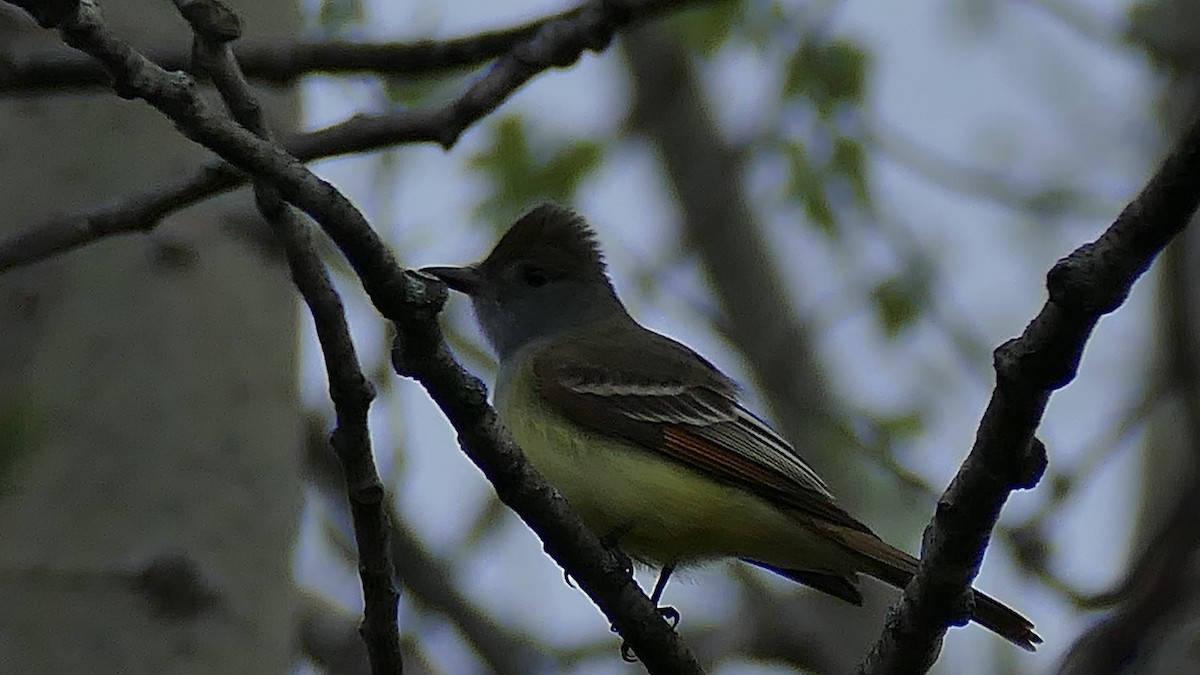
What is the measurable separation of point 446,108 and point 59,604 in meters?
1.36

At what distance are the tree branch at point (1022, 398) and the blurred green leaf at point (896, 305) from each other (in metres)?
4.29

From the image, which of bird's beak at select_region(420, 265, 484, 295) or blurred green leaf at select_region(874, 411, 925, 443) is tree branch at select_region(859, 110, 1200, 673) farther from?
blurred green leaf at select_region(874, 411, 925, 443)

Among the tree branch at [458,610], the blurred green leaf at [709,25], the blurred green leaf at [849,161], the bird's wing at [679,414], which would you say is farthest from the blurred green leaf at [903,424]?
the bird's wing at [679,414]

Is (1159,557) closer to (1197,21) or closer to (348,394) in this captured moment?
(348,394)

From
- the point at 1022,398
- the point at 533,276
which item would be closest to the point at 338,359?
the point at 1022,398

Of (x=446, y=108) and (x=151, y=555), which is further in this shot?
(x=446, y=108)

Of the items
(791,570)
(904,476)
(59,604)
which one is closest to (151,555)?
(59,604)

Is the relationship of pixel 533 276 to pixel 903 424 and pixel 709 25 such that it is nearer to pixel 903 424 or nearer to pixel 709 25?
pixel 709 25

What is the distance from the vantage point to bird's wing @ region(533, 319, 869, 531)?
4527mm

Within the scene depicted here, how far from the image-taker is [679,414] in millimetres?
4949

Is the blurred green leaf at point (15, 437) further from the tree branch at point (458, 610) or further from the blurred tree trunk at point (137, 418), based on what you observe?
the tree branch at point (458, 610)

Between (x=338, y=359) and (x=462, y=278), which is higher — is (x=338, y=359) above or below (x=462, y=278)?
below

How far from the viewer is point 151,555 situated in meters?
3.76

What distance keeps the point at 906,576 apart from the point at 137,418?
5.85ft
